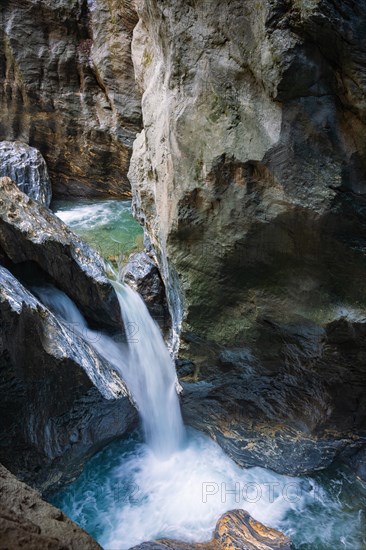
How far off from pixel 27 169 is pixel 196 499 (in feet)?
26.6

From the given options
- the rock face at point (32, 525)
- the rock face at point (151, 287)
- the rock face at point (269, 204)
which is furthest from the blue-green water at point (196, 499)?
the rock face at point (32, 525)

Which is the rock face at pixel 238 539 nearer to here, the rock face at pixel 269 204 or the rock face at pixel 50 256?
the rock face at pixel 269 204

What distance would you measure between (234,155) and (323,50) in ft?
3.33

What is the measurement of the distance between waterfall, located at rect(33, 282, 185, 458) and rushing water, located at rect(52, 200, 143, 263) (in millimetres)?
1841

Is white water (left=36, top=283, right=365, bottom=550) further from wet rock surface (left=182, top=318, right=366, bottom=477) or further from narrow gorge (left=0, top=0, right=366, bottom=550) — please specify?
wet rock surface (left=182, top=318, right=366, bottom=477)

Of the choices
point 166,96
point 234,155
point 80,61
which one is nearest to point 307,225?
point 234,155

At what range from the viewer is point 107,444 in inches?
232

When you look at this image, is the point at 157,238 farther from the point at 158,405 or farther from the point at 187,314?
the point at 158,405

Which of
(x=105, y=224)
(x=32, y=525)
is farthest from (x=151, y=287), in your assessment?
(x=32, y=525)

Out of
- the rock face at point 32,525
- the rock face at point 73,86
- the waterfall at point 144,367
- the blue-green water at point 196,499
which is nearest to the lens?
the rock face at point 32,525

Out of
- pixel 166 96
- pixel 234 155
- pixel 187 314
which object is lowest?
pixel 187 314

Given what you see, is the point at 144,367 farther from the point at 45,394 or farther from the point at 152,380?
the point at 45,394

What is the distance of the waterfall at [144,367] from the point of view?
589 centimetres

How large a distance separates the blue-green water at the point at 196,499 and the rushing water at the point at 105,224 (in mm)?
3646
